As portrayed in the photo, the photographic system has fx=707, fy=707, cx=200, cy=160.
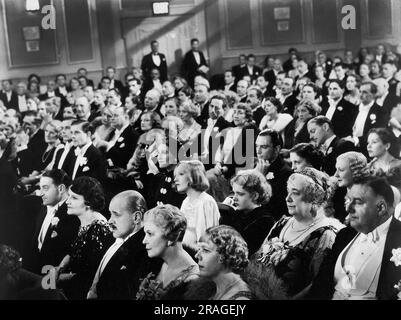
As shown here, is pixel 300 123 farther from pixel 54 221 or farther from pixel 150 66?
pixel 54 221

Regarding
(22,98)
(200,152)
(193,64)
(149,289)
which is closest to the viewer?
(149,289)

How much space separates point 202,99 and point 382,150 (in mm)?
1952

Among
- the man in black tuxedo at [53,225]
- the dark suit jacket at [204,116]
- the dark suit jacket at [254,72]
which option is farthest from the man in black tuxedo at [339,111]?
the man in black tuxedo at [53,225]

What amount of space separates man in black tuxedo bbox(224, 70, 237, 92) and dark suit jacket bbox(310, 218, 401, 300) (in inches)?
91.2

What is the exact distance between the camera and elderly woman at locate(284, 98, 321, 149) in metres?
5.14

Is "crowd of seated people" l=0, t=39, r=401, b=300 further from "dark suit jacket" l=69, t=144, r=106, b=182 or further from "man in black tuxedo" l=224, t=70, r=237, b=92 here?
"man in black tuxedo" l=224, t=70, r=237, b=92

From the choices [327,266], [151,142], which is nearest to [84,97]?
[151,142]

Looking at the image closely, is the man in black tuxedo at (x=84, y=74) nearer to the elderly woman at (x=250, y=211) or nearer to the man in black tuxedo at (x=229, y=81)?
the man in black tuxedo at (x=229, y=81)

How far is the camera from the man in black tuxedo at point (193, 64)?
20.6ft

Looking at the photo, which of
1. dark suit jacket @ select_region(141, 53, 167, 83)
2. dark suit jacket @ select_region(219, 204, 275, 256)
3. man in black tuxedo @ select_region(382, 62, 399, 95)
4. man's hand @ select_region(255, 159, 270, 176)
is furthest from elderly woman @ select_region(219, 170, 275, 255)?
dark suit jacket @ select_region(141, 53, 167, 83)

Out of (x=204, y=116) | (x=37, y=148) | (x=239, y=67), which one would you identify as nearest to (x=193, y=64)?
(x=239, y=67)

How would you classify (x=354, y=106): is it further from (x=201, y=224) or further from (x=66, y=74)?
(x=66, y=74)

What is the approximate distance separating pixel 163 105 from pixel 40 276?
197 centimetres

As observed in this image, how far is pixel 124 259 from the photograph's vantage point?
4.81m
